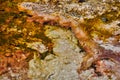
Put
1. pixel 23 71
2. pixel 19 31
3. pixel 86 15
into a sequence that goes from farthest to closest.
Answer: pixel 86 15 < pixel 19 31 < pixel 23 71

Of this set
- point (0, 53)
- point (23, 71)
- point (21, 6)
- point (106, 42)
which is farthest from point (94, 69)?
point (21, 6)

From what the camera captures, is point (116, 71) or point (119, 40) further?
point (119, 40)

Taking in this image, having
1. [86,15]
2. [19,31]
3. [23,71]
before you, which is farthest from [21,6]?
[23,71]

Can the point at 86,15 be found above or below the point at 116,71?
above

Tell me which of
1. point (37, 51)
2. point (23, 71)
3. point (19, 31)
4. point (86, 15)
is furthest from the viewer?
point (86, 15)

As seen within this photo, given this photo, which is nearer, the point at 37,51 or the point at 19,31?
the point at 37,51

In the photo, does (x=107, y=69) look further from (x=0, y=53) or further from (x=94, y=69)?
(x=0, y=53)

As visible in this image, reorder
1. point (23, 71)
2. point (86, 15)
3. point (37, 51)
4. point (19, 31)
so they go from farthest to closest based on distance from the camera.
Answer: point (86, 15)
point (19, 31)
point (37, 51)
point (23, 71)

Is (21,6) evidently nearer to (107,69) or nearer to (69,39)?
(69,39)

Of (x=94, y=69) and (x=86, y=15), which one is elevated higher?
(x=86, y=15)
